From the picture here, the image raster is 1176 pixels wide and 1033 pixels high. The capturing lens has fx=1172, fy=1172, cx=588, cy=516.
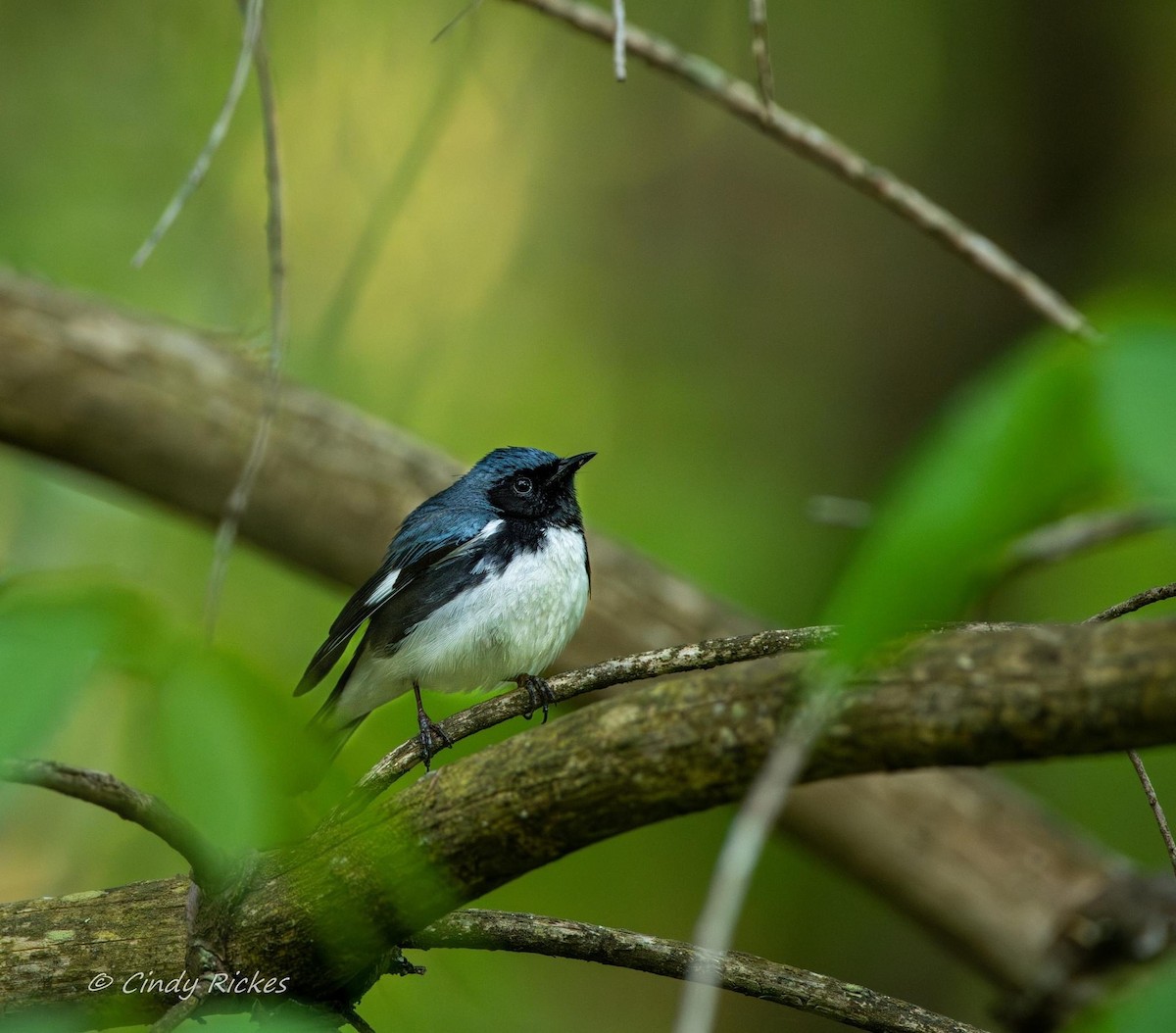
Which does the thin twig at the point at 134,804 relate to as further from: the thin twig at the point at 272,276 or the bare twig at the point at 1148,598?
the bare twig at the point at 1148,598

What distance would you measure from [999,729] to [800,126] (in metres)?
2.37

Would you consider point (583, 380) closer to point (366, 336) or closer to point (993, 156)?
point (366, 336)

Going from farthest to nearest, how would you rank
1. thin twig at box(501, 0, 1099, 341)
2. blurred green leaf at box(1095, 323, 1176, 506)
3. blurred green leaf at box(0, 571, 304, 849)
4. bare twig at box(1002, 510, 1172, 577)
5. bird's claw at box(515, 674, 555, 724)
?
bare twig at box(1002, 510, 1172, 577) < thin twig at box(501, 0, 1099, 341) < bird's claw at box(515, 674, 555, 724) < blurred green leaf at box(0, 571, 304, 849) < blurred green leaf at box(1095, 323, 1176, 506)

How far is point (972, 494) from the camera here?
0.87 metres

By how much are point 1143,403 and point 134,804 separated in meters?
1.70

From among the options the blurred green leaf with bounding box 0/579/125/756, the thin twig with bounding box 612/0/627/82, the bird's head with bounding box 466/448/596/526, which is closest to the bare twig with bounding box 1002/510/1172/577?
the bird's head with bounding box 466/448/596/526

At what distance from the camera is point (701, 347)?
8.45 m

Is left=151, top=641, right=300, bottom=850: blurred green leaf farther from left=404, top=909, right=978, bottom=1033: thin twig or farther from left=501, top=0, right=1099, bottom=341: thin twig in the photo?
left=501, top=0, right=1099, bottom=341: thin twig

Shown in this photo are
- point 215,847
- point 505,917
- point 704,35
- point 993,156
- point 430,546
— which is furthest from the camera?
point 993,156

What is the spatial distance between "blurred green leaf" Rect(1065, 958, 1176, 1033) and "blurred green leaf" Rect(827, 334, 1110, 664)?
1.01 feet

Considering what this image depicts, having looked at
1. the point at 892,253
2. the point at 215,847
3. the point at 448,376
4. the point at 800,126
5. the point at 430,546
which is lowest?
the point at 215,847

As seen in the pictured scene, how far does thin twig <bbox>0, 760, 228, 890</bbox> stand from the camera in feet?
6.18

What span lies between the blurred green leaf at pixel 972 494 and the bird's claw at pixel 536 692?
1169 millimetres

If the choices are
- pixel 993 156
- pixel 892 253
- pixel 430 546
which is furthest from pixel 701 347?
pixel 430 546
